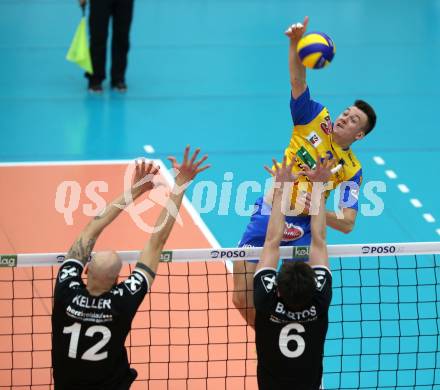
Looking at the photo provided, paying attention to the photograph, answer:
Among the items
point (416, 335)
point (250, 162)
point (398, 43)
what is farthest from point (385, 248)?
point (398, 43)

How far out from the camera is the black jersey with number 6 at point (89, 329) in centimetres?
564

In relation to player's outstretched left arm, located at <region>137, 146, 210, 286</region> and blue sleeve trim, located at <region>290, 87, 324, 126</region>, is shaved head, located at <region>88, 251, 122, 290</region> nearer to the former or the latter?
player's outstretched left arm, located at <region>137, 146, 210, 286</region>

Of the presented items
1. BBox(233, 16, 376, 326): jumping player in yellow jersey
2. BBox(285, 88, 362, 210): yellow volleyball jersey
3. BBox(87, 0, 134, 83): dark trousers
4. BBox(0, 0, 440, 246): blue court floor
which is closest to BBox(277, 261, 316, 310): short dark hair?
BBox(233, 16, 376, 326): jumping player in yellow jersey

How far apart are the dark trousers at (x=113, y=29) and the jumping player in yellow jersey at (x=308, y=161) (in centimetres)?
731

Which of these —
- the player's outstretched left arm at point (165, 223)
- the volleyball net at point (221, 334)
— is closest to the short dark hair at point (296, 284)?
the player's outstretched left arm at point (165, 223)

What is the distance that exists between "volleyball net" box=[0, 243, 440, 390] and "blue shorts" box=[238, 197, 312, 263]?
45cm

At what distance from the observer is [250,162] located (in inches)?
499

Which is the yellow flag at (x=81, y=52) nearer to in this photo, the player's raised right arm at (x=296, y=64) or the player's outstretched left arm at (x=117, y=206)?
the player's raised right arm at (x=296, y=64)

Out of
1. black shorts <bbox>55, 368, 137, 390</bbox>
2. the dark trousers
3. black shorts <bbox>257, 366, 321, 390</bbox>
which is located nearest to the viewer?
black shorts <bbox>55, 368, 137, 390</bbox>

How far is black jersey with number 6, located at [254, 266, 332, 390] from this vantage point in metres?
5.84

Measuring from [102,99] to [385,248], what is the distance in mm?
8754

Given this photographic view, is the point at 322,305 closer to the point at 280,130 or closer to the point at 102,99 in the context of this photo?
the point at 280,130

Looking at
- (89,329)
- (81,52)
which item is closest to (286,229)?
(89,329)

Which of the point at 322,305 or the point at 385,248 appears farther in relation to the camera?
the point at 385,248
